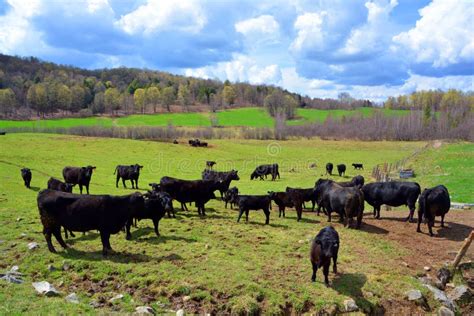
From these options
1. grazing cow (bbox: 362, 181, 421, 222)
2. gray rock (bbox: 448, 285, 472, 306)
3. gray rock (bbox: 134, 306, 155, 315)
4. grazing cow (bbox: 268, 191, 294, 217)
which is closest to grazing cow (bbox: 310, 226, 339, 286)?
gray rock (bbox: 448, 285, 472, 306)

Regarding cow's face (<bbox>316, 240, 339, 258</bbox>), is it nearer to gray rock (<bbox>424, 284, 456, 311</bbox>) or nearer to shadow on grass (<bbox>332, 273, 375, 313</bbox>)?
shadow on grass (<bbox>332, 273, 375, 313</bbox>)

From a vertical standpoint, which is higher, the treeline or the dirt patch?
the treeline

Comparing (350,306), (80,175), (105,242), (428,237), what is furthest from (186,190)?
(80,175)

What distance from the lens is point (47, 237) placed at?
35.5ft

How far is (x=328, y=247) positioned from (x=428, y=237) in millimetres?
6492

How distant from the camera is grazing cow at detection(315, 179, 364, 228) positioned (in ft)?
46.4

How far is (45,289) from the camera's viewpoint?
8.16m

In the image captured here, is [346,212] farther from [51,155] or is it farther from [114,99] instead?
[114,99]

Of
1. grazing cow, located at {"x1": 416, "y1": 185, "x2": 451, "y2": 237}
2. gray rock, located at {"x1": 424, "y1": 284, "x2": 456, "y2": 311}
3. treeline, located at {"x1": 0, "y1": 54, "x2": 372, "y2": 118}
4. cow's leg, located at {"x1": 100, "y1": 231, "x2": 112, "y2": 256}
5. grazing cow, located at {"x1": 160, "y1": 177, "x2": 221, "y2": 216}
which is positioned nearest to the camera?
gray rock, located at {"x1": 424, "y1": 284, "x2": 456, "y2": 311}

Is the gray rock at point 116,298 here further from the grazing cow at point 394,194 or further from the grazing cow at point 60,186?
the grazing cow at point 394,194

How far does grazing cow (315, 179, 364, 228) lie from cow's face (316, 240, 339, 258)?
205 inches

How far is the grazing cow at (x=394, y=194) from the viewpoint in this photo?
1605cm

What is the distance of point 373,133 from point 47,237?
322 ft

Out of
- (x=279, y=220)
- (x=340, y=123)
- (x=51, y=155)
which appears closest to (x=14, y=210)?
(x=279, y=220)
